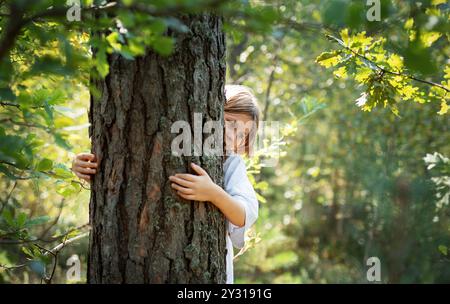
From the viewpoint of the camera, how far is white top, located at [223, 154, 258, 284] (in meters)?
1.98

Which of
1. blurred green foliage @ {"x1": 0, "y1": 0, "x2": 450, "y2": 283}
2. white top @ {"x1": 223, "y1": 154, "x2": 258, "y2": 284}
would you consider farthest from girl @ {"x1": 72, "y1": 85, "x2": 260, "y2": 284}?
blurred green foliage @ {"x1": 0, "y1": 0, "x2": 450, "y2": 283}

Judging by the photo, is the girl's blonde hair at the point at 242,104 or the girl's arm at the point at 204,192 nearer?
the girl's arm at the point at 204,192

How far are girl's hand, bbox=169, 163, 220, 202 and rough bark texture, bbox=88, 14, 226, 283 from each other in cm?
3

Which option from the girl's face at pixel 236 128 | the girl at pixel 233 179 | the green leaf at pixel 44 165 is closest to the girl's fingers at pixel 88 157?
the girl at pixel 233 179

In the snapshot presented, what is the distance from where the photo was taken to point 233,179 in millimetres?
2055

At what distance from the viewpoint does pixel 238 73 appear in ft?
17.7

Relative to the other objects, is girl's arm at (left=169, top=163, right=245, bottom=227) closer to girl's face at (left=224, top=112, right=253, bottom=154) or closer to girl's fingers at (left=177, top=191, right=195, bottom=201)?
girl's fingers at (left=177, top=191, right=195, bottom=201)

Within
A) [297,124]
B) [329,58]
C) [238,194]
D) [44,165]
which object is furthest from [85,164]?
[297,124]

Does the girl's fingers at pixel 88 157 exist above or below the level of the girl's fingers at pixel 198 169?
above

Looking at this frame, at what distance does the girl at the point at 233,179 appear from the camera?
170 centimetres

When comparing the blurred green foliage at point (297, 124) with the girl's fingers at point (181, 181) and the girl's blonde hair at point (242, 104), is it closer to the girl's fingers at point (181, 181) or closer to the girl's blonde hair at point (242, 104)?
the girl's blonde hair at point (242, 104)

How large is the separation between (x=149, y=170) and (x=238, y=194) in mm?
451

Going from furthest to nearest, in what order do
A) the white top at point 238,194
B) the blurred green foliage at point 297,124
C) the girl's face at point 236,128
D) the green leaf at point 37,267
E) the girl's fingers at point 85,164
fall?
the girl's face at point 236,128 → the white top at point 238,194 → the girl's fingers at point 85,164 → the green leaf at point 37,267 → the blurred green foliage at point 297,124
